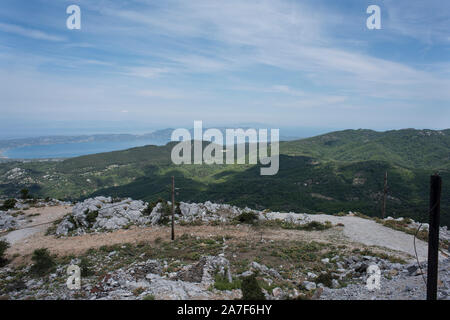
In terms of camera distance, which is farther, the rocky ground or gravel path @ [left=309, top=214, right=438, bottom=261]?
gravel path @ [left=309, top=214, right=438, bottom=261]

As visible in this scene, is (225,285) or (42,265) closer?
(225,285)

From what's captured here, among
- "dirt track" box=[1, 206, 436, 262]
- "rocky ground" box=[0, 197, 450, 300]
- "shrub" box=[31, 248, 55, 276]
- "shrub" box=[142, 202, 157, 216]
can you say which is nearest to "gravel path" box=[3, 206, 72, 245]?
"dirt track" box=[1, 206, 436, 262]

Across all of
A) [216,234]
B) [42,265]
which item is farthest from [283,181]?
[42,265]

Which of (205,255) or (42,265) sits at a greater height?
(205,255)

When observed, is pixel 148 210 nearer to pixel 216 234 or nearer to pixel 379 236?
pixel 216 234

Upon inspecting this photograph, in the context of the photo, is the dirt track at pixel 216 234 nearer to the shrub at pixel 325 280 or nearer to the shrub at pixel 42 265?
the shrub at pixel 42 265

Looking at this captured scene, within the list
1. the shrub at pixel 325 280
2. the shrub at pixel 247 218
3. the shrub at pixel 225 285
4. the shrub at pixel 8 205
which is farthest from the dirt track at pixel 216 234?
the shrub at pixel 8 205

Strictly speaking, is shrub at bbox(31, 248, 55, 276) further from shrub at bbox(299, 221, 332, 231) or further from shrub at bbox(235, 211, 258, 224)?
shrub at bbox(299, 221, 332, 231)
